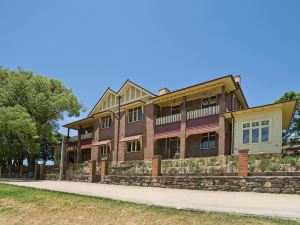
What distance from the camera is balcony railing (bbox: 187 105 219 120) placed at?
2747cm

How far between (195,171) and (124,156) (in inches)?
664

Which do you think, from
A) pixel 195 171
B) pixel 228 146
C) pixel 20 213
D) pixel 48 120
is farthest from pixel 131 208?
pixel 48 120

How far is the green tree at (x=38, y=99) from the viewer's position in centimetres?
3634

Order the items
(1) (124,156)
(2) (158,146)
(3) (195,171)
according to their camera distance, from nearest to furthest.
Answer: (3) (195,171) → (2) (158,146) → (1) (124,156)

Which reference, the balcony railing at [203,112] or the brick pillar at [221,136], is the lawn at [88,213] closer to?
the brick pillar at [221,136]

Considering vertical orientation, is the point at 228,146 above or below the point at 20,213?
above

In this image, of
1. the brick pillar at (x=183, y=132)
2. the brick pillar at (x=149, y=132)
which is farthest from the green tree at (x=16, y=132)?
the brick pillar at (x=183, y=132)

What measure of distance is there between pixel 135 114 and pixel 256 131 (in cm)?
1395

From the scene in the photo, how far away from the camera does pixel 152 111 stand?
1291 inches

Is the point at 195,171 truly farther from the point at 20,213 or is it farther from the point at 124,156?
the point at 124,156

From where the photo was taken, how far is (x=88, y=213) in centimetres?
1205

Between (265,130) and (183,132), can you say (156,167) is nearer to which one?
(265,130)

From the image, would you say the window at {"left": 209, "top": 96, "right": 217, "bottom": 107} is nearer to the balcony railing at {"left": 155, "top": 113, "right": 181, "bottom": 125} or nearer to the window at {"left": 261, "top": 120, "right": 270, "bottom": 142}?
the balcony railing at {"left": 155, "top": 113, "right": 181, "bottom": 125}

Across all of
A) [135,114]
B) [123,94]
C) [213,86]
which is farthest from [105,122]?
[213,86]
